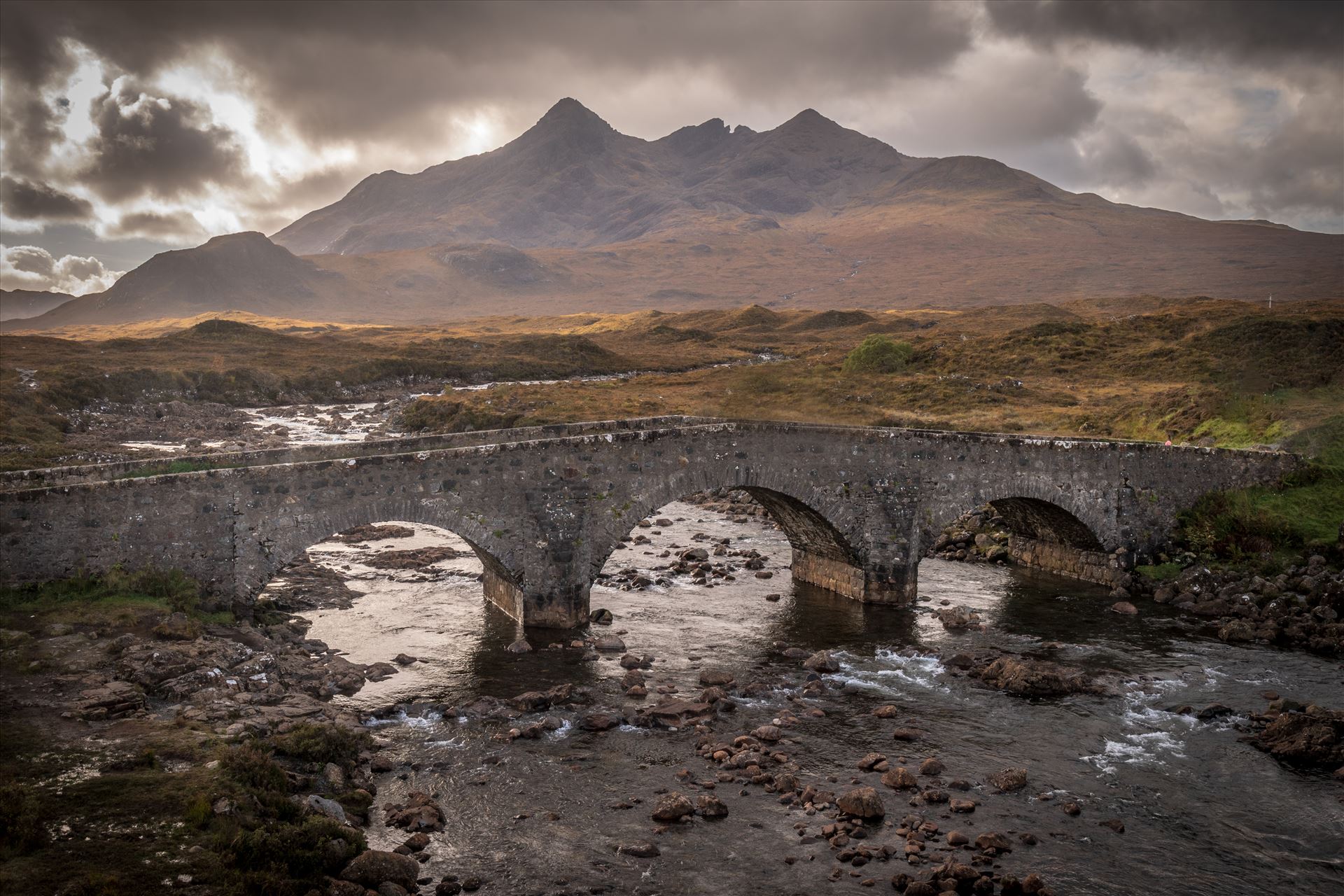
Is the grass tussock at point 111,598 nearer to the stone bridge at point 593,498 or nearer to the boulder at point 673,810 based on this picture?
the stone bridge at point 593,498

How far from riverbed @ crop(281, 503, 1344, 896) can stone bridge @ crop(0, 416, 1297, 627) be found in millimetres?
2420

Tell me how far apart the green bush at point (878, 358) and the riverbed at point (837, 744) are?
1517 inches

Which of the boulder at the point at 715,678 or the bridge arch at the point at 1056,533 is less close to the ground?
the bridge arch at the point at 1056,533

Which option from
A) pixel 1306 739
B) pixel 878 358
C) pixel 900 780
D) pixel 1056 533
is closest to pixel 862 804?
pixel 900 780

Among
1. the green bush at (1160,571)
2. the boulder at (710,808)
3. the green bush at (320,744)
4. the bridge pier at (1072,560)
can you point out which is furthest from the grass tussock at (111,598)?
the green bush at (1160,571)

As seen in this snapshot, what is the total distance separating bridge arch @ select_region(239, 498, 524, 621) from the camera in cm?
2072

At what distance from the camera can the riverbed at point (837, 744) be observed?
14492 millimetres

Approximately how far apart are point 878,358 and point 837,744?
5261 centimetres

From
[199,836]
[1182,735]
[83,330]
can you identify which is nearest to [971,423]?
[1182,735]

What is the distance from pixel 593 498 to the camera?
24844mm

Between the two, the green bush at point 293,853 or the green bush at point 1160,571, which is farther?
the green bush at point 1160,571

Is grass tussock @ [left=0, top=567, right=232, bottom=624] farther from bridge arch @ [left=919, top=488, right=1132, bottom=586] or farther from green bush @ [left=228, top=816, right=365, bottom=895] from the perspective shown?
bridge arch @ [left=919, top=488, right=1132, bottom=586]

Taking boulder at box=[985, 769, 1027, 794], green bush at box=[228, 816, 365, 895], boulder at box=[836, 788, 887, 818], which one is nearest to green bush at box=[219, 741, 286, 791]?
green bush at box=[228, 816, 365, 895]

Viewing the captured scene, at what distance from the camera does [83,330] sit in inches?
6225
